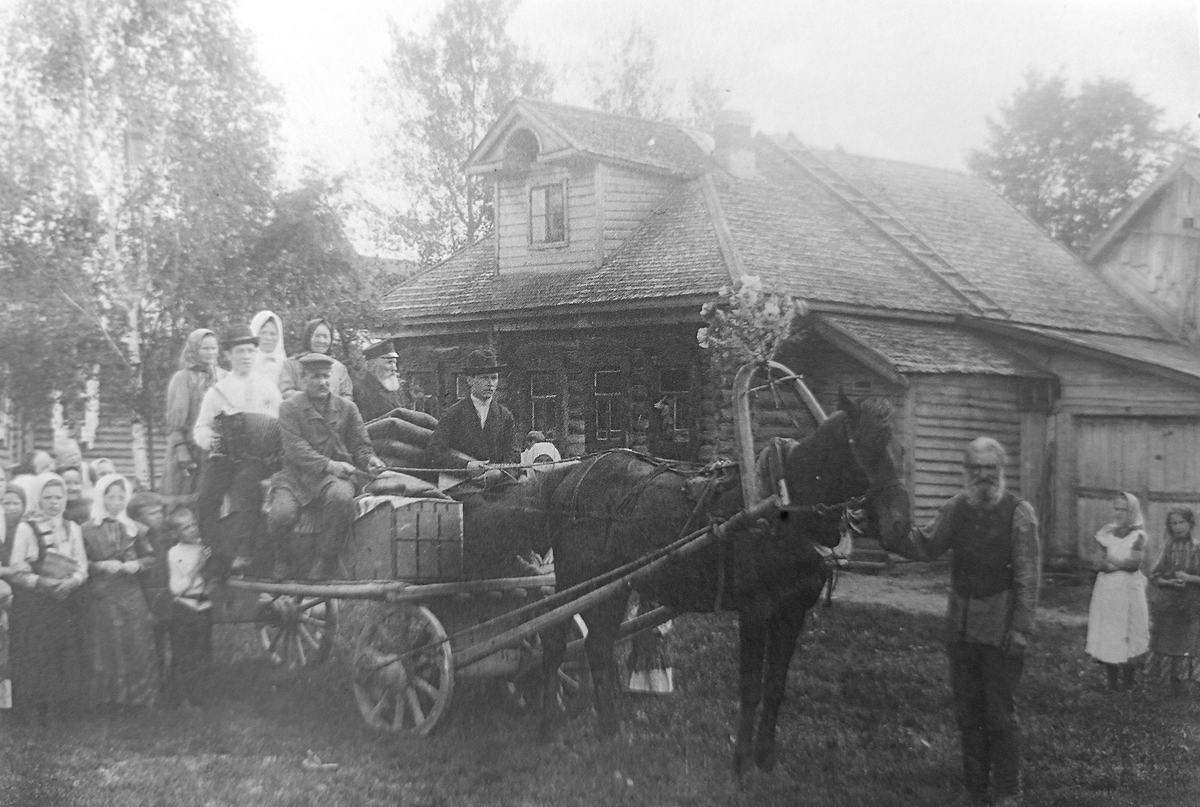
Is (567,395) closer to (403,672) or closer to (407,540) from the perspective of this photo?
(407,540)

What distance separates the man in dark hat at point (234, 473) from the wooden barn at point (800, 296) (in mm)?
853

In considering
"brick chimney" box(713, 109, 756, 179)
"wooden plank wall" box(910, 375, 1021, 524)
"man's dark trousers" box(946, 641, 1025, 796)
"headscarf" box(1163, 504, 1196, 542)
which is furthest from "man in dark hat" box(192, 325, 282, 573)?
"headscarf" box(1163, 504, 1196, 542)

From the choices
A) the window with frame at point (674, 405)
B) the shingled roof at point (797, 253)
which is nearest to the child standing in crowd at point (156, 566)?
the shingled roof at point (797, 253)

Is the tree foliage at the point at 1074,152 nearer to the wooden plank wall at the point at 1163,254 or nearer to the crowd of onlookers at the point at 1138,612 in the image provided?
the wooden plank wall at the point at 1163,254

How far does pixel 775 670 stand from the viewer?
4020 millimetres

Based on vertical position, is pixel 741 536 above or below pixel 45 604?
above

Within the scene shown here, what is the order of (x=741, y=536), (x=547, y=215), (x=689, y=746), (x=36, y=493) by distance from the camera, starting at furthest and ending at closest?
(x=547, y=215), (x=36, y=493), (x=689, y=746), (x=741, y=536)

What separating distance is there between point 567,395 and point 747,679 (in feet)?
6.01

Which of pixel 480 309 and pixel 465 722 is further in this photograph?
pixel 480 309

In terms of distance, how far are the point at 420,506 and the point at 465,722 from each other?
3.65ft

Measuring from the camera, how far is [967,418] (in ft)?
13.4

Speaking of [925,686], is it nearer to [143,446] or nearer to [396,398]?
[396,398]

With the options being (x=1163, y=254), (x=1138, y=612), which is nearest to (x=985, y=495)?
(x=1138, y=612)

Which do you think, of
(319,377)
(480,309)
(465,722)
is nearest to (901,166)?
(480,309)
